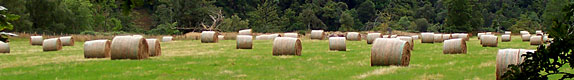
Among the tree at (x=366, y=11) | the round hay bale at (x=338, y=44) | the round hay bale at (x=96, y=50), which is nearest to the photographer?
the round hay bale at (x=96, y=50)

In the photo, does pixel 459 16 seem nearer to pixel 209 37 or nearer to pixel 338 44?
pixel 209 37

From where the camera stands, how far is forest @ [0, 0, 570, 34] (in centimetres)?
8200

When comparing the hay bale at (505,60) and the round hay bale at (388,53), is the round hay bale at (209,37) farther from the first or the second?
the hay bale at (505,60)

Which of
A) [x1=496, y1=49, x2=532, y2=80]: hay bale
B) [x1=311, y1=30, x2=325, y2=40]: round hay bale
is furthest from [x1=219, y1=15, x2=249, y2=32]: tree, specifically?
[x1=496, y1=49, x2=532, y2=80]: hay bale

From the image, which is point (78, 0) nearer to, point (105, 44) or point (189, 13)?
point (189, 13)

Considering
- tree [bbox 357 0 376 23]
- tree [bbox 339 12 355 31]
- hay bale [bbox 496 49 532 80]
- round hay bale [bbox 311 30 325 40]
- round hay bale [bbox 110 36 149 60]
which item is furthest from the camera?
tree [bbox 357 0 376 23]

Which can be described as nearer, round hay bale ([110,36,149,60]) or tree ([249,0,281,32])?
round hay bale ([110,36,149,60])

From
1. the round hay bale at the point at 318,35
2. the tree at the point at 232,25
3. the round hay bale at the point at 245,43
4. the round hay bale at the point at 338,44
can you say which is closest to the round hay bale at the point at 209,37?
the round hay bale at the point at 318,35

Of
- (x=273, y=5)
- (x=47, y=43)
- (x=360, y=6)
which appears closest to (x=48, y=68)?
(x=47, y=43)

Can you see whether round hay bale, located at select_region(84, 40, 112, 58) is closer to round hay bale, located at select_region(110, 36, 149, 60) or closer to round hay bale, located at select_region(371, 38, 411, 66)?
round hay bale, located at select_region(110, 36, 149, 60)

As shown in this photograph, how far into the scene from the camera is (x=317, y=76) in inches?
536

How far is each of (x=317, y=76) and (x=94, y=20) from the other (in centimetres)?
9341

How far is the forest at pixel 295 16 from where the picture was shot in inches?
3228

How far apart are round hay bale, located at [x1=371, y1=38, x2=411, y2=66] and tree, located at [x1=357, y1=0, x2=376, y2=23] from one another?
10986cm
